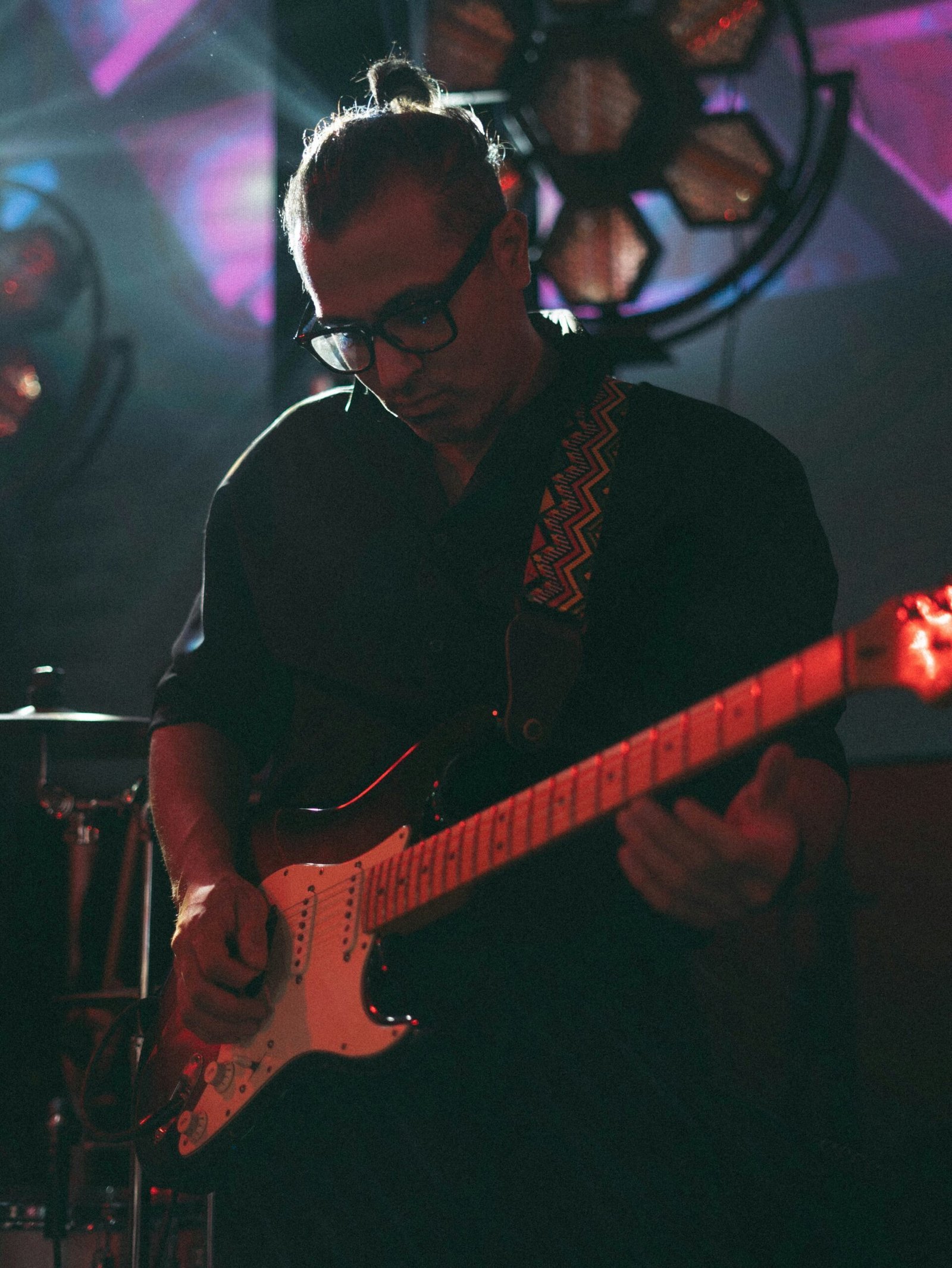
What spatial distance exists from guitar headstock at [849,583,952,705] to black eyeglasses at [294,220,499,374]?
2.39ft

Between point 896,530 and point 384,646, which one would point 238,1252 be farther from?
point 896,530

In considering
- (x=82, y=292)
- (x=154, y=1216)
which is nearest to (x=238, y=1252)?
(x=154, y=1216)

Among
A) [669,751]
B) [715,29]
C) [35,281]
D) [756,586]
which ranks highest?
[715,29]

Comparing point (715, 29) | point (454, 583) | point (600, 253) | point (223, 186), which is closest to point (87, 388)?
point (223, 186)

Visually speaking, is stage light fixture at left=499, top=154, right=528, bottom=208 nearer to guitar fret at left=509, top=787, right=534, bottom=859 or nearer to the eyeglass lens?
the eyeglass lens

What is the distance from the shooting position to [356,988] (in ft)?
3.78

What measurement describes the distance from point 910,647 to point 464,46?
202 centimetres

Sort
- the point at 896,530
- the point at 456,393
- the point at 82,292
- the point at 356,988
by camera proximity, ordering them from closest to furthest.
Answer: the point at 356,988
the point at 456,393
the point at 896,530
the point at 82,292

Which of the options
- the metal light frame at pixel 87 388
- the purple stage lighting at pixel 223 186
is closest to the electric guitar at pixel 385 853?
the metal light frame at pixel 87 388

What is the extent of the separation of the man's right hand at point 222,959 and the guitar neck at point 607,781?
17cm

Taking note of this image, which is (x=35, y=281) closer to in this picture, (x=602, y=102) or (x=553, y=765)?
(x=602, y=102)

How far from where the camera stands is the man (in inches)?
42.4

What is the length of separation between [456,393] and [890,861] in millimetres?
1180

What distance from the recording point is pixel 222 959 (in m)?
1.24
